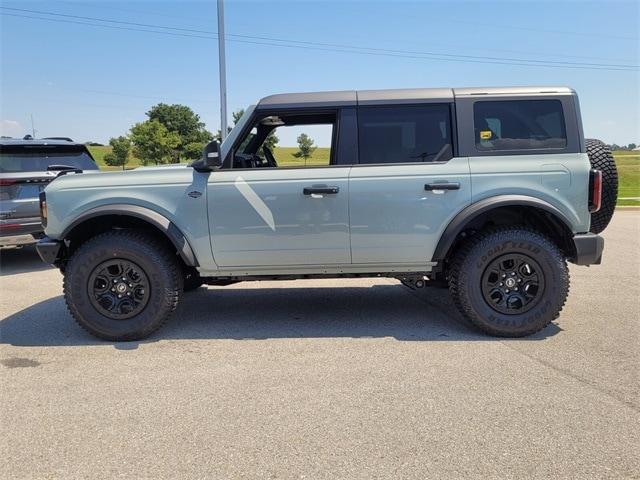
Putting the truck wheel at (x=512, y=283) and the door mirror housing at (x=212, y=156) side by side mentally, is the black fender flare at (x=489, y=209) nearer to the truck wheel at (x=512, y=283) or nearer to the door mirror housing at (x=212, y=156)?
the truck wheel at (x=512, y=283)

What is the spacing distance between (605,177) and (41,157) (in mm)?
7761

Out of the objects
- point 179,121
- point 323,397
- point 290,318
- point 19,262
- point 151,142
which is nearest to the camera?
point 323,397

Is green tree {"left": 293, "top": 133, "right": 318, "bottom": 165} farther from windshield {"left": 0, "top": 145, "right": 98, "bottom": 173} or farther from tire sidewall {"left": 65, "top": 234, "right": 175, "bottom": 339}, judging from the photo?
windshield {"left": 0, "top": 145, "right": 98, "bottom": 173}

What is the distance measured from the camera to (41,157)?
25.2 feet

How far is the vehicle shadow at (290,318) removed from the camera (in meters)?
4.36

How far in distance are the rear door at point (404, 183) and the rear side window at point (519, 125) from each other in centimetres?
27

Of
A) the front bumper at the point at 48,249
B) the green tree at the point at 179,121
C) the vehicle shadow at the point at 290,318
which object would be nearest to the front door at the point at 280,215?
the vehicle shadow at the point at 290,318

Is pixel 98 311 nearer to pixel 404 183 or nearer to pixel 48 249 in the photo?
pixel 48 249

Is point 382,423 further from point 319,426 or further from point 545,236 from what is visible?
point 545,236

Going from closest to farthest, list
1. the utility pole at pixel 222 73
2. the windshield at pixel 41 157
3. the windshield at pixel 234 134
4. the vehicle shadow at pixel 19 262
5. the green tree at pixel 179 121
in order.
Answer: the windshield at pixel 234 134
the windshield at pixel 41 157
the vehicle shadow at pixel 19 262
the utility pole at pixel 222 73
the green tree at pixel 179 121

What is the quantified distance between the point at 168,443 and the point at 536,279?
321 cm

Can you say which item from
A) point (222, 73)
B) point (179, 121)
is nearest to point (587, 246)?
point (222, 73)

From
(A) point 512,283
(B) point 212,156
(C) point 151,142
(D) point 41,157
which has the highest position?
(C) point 151,142

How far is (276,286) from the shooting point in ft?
20.7
